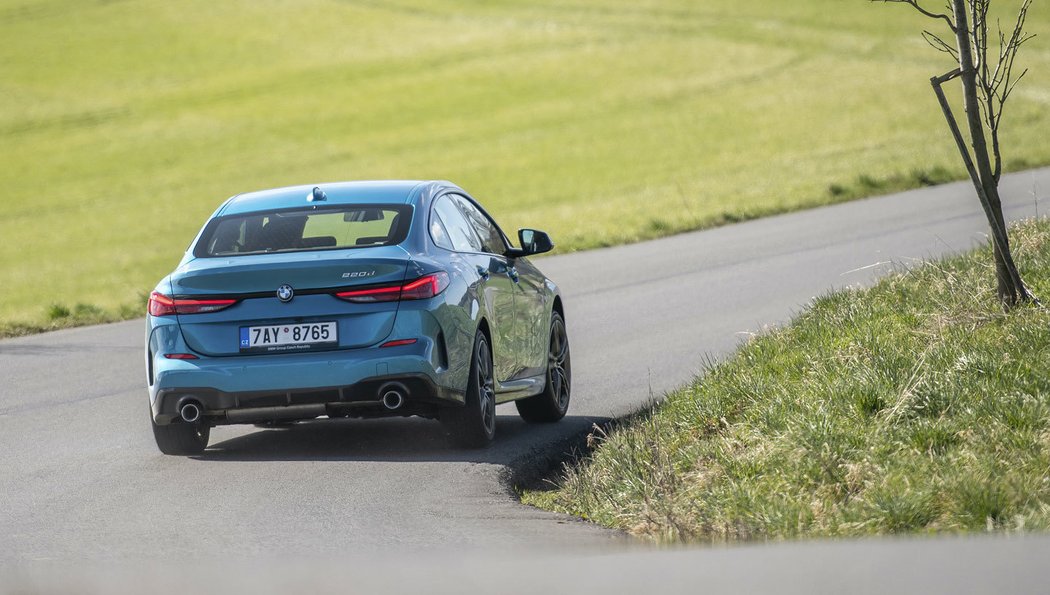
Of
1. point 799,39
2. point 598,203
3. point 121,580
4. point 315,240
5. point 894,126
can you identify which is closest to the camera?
point 121,580

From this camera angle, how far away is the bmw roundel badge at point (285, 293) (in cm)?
838

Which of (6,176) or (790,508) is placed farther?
(6,176)

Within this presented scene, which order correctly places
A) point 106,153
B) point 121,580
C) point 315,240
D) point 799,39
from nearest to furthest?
point 121,580, point 315,240, point 106,153, point 799,39

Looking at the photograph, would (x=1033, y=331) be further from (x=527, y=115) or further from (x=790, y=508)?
(x=527, y=115)

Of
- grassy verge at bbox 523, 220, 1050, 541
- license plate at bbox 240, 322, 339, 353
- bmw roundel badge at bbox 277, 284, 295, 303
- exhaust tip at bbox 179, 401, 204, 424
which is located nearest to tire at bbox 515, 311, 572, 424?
grassy verge at bbox 523, 220, 1050, 541

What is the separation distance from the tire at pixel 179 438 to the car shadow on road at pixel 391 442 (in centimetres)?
11

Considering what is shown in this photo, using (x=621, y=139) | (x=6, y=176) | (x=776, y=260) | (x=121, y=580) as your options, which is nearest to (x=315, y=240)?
(x=121, y=580)

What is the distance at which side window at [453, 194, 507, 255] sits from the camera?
33.3 ft

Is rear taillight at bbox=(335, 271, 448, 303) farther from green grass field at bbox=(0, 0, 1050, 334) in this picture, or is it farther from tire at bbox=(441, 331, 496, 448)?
green grass field at bbox=(0, 0, 1050, 334)

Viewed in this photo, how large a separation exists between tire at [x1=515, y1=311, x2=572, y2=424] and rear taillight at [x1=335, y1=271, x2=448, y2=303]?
1816 mm

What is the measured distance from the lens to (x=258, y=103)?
58219 mm

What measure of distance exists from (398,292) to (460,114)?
45.8m

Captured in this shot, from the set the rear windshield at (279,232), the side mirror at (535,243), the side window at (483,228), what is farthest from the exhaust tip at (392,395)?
the side mirror at (535,243)

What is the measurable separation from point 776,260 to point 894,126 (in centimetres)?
2404
